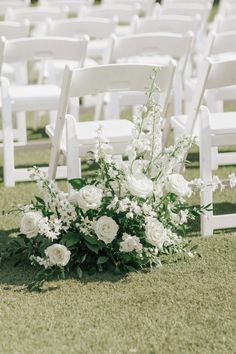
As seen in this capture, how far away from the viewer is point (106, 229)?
5.15 m

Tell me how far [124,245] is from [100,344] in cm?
95

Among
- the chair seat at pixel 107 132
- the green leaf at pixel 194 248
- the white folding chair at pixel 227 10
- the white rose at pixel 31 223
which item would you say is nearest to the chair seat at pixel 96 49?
the white folding chair at pixel 227 10

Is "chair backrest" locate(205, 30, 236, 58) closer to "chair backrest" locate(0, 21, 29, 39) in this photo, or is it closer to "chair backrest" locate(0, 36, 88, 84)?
"chair backrest" locate(0, 36, 88, 84)

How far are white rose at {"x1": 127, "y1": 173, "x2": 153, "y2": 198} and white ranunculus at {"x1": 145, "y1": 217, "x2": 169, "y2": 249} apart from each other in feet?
0.51

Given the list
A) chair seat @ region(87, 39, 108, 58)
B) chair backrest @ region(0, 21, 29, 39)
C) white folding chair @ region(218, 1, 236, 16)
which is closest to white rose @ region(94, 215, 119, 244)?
chair backrest @ region(0, 21, 29, 39)

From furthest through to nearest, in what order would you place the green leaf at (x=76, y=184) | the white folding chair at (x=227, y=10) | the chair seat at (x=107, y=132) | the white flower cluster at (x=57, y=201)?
the white folding chair at (x=227, y=10)
the chair seat at (x=107, y=132)
the green leaf at (x=76, y=184)
the white flower cluster at (x=57, y=201)

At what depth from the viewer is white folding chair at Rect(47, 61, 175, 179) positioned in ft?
18.7

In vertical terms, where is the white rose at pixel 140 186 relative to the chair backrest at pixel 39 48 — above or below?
below

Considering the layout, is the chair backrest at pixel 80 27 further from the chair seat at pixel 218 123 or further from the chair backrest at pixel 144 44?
the chair seat at pixel 218 123

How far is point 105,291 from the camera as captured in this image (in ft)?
16.2

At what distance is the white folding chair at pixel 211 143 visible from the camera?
225 inches

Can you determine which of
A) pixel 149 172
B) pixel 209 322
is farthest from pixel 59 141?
pixel 209 322

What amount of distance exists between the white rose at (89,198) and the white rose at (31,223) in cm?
24

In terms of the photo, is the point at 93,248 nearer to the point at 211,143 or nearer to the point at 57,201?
the point at 57,201
